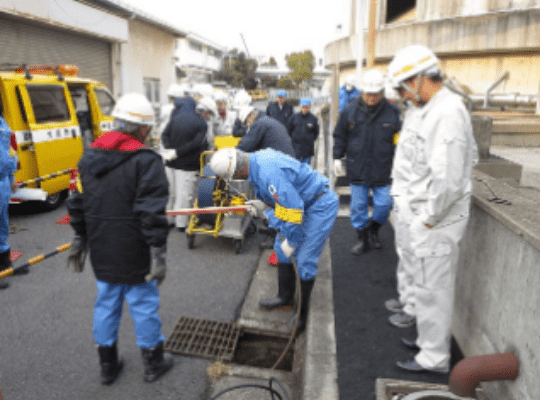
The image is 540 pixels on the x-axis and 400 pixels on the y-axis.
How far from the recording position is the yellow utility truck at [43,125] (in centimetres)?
652

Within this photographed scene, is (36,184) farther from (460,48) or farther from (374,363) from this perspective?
(460,48)

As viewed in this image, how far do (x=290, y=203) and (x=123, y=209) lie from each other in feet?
3.89

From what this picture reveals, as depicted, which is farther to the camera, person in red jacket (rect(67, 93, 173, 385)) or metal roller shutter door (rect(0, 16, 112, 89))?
metal roller shutter door (rect(0, 16, 112, 89))

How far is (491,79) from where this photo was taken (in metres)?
12.2

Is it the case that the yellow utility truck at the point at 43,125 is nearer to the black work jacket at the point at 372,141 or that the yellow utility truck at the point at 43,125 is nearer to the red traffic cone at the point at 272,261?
the red traffic cone at the point at 272,261

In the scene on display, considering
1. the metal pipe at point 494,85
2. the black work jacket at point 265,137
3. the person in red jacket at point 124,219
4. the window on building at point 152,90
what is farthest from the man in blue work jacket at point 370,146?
the window on building at point 152,90

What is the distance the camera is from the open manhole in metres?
3.61

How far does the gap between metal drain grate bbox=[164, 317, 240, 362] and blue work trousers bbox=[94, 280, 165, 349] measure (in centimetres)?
58

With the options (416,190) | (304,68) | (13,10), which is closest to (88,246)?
(416,190)

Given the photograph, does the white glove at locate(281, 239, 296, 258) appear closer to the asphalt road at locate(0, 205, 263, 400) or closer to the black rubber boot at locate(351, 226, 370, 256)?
the asphalt road at locate(0, 205, 263, 400)

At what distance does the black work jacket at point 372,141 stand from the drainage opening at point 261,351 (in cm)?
207

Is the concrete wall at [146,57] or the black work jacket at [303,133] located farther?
the concrete wall at [146,57]

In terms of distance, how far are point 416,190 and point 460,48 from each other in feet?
36.6

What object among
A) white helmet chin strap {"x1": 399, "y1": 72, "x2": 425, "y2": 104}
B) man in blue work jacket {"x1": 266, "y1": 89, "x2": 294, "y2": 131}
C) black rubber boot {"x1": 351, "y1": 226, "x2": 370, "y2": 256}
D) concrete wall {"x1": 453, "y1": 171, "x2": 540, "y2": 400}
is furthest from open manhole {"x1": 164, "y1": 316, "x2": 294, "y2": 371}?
man in blue work jacket {"x1": 266, "y1": 89, "x2": 294, "y2": 131}
